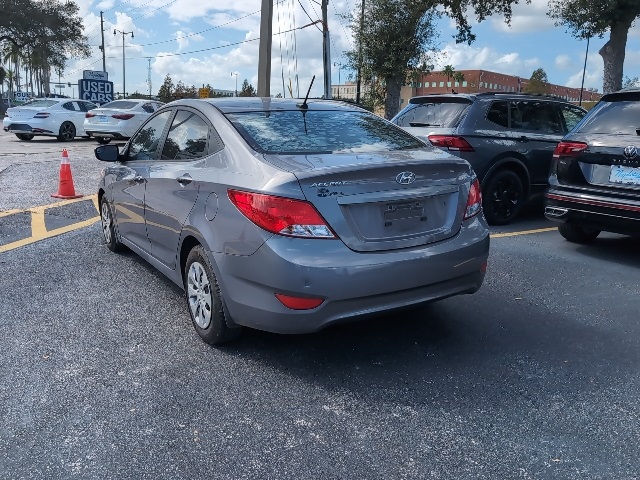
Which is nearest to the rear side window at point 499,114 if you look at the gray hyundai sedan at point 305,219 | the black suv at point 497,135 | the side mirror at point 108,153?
the black suv at point 497,135

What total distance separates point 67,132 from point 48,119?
3.06 feet

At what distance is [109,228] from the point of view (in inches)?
231

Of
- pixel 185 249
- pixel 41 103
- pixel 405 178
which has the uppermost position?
pixel 41 103

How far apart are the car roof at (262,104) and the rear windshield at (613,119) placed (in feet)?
8.80

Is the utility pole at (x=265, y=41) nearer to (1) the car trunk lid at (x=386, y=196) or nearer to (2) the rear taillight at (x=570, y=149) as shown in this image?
(2) the rear taillight at (x=570, y=149)

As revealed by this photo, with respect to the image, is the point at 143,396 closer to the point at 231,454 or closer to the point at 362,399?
the point at 231,454

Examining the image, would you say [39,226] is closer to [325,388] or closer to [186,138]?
[186,138]

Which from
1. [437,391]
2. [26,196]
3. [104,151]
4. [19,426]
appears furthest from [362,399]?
[26,196]

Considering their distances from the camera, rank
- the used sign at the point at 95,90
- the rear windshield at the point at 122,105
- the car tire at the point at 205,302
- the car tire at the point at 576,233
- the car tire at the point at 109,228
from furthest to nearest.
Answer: the used sign at the point at 95,90 → the rear windshield at the point at 122,105 → the car tire at the point at 576,233 → the car tire at the point at 109,228 → the car tire at the point at 205,302

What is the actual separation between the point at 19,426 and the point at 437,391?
212cm

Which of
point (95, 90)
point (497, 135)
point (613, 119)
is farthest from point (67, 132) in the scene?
point (613, 119)

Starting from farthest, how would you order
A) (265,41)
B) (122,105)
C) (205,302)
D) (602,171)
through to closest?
(122,105)
(265,41)
(602,171)
(205,302)

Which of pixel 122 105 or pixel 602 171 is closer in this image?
pixel 602 171

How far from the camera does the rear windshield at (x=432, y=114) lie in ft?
23.9
